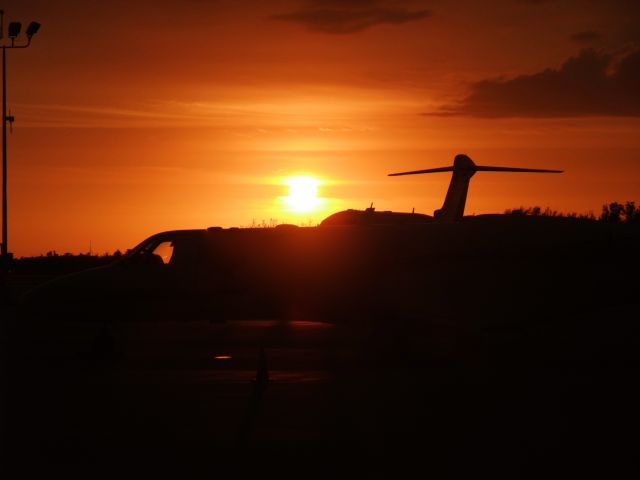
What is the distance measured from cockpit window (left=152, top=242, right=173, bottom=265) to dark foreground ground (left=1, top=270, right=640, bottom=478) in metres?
2.17

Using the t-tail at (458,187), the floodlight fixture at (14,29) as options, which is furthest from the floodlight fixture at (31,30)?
the t-tail at (458,187)

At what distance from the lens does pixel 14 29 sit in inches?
1516

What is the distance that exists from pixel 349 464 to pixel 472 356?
33.9ft

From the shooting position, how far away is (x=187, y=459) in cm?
862

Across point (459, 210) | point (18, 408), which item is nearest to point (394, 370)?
point (18, 408)

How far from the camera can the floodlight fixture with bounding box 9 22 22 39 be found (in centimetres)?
3825

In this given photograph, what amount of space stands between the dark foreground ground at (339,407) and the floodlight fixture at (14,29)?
73.7 feet

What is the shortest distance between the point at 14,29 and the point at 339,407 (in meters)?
32.6

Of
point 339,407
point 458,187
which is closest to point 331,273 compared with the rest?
point 339,407

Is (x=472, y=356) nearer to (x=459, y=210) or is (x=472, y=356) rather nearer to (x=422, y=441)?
(x=422, y=441)

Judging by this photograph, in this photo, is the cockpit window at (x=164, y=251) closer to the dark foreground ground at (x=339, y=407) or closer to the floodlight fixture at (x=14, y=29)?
the dark foreground ground at (x=339, y=407)

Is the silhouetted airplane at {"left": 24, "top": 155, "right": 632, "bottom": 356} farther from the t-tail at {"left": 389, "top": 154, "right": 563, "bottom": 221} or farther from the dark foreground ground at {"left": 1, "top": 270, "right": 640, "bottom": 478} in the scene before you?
the t-tail at {"left": 389, "top": 154, "right": 563, "bottom": 221}

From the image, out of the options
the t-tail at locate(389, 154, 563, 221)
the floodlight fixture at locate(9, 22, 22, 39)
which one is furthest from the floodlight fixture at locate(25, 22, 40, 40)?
the t-tail at locate(389, 154, 563, 221)

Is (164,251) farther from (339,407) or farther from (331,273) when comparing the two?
(339,407)
